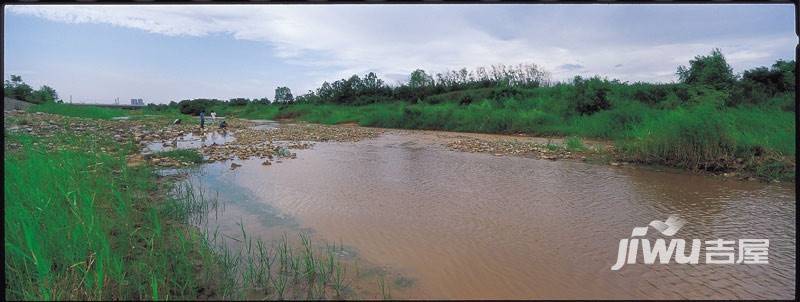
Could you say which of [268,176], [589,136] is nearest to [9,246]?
[268,176]

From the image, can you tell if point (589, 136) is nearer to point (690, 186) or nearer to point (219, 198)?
point (690, 186)

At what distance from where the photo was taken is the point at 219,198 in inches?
159

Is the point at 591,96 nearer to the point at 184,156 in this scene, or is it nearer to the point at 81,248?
the point at 184,156

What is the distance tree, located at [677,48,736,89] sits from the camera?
12586 millimetres

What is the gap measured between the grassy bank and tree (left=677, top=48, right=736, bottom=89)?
1458cm

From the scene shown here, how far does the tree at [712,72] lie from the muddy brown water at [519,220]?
956cm

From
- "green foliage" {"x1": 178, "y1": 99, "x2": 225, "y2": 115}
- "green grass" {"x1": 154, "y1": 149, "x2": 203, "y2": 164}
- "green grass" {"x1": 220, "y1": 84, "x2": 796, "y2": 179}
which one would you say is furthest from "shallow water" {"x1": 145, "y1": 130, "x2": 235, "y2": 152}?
"green foliage" {"x1": 178, "y1": 99, "x2": 225, "y2": 115}

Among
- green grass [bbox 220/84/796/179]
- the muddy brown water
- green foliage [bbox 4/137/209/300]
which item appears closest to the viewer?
green foliage [bbox 4/137/209/300]

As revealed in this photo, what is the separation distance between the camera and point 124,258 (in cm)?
232

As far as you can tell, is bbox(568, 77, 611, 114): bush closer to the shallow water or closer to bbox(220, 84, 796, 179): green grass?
bbox(220, 84, 796, 179): green grass

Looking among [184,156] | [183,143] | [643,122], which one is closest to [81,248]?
[184,156]

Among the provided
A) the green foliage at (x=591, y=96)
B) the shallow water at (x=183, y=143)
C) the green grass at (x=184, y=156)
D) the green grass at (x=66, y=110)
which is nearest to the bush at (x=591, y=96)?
the green foliage at (x=591, y=96)

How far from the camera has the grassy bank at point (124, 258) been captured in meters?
1.93

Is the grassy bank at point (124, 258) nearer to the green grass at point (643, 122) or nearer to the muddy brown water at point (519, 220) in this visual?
the muddy brown water at point (519, 220)
